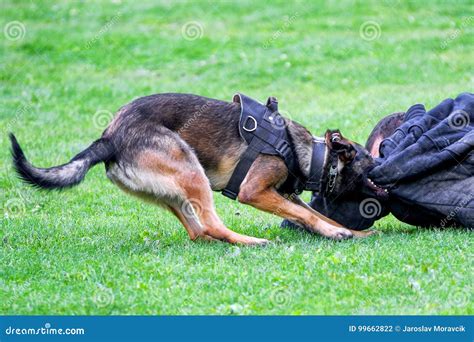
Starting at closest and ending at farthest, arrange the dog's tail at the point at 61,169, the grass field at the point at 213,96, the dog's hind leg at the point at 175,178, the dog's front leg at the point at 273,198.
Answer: the grass field at the point at 213,96 < the dog's tail at the point at 61,169 < the dog's hind leg at the point at 175,178 < the dog's front leg at the point at 273,198

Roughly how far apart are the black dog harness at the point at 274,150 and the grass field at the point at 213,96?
0.51m

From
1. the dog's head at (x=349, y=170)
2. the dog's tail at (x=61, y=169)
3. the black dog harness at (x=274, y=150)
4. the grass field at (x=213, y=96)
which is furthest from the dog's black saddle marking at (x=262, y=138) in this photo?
the dog's tail at (x=61, y=169)

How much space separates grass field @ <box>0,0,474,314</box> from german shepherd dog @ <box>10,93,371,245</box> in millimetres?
236

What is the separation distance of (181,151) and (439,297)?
2500mm

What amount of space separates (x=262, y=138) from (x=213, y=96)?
23.5 ft

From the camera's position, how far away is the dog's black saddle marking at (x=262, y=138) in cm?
719

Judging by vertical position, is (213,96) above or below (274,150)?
below

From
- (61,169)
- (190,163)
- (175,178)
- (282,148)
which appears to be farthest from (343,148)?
(61,169)

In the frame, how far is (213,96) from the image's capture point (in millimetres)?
14281

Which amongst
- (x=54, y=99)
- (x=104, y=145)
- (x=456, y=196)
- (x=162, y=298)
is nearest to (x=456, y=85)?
(x=54, y=99)

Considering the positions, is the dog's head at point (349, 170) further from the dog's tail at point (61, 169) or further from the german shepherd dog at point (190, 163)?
the dog's tail at point (61, 169)

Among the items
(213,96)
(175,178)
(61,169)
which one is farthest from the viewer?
(213,96)

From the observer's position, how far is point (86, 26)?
1870 centimetres

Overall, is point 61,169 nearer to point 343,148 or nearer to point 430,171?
point 343,148
